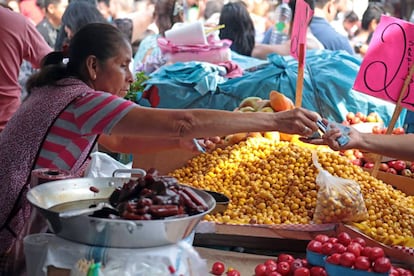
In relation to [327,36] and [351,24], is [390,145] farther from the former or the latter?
[351,24]

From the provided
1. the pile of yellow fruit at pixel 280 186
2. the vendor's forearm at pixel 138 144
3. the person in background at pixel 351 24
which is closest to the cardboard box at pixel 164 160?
the pile of yellow fruit at pixel 280 186

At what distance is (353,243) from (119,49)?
1247mm

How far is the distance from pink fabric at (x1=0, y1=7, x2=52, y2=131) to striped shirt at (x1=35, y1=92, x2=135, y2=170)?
1.70 m

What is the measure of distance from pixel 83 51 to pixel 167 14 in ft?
13.7

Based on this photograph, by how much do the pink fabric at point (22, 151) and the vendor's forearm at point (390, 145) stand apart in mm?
1303

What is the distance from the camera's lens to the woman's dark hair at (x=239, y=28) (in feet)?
21.7

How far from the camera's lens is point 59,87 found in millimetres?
2414

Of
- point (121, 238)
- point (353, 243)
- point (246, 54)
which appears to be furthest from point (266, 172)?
point (246, 54)

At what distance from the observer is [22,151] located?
7.64 ft

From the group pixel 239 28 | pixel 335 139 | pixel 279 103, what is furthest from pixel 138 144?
pixel 239 28

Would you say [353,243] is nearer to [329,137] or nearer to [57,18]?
[329,137]

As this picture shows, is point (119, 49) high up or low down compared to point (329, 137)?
up

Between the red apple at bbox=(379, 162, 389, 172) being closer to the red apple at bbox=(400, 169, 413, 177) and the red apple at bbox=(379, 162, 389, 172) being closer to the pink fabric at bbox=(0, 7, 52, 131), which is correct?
the red apple at bbox=(400, 169, 413, 177)

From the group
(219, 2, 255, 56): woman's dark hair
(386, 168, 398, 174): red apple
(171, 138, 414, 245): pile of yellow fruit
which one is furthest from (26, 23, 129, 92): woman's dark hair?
(219, 2, 255, 56): woman's dark hair
